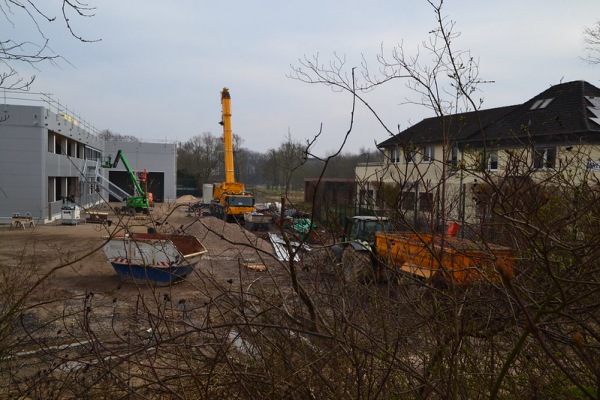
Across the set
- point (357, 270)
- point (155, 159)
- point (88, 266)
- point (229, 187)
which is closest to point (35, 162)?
point (229, 187)

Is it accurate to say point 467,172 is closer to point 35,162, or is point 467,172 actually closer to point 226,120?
point 226,120

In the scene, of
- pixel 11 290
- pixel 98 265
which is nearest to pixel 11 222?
pixel 98 265

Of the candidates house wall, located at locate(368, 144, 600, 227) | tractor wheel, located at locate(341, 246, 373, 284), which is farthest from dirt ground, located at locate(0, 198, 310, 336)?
house wall, located at locate(368, 144, 600, 227)

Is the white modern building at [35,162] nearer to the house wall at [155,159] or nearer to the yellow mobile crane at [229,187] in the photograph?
the yellow mobile crane at [229,187]

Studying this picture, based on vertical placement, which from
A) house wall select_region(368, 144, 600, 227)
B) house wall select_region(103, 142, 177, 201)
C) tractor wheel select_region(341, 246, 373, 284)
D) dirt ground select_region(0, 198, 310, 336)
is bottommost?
dirt ground select_region(0, 198, 310, 336)

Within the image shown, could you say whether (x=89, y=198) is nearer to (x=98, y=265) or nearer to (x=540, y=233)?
(x=98, y=265)

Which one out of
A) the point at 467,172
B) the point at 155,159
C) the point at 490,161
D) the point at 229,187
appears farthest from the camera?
the point at 155,159

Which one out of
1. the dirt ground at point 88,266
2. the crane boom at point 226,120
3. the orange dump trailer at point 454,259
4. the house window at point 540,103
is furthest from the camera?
the crane boom at point 226,120

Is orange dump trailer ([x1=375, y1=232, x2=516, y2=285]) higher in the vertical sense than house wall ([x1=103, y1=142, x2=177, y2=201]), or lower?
lower

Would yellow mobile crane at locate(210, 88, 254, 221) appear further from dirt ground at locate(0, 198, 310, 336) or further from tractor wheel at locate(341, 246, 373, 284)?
tractor wheel at locate(341, 246, 373, 284)

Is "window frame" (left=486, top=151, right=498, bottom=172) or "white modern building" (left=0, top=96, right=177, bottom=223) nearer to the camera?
"window frame" (left=486, top=151, right=498, bottom=172)

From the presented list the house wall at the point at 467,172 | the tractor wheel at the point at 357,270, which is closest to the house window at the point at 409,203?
the house wall at the point at 467,172

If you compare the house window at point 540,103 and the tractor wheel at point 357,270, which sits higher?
the house window at point 540,103

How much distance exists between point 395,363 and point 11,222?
107 ft
